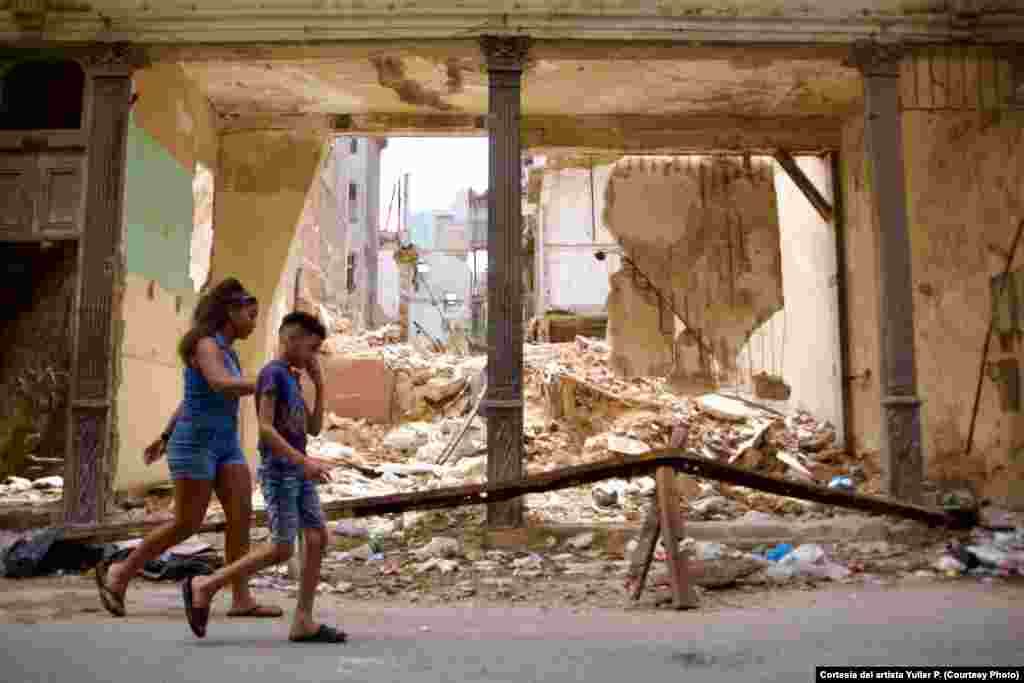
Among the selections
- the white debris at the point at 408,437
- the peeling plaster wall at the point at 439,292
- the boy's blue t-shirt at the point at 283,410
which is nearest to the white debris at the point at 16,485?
the white debris at the point at 408,437

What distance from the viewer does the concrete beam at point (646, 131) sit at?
31.5 feet

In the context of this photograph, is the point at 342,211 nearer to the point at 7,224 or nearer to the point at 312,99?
the point at 312,99

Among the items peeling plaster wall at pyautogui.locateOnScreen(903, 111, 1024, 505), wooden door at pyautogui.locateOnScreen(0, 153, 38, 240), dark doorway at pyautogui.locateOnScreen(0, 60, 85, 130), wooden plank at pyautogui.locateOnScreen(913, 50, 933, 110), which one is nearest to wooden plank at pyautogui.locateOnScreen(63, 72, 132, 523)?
wooden door at pyautogui.locateOnScreen(0, 153, 38, 240)

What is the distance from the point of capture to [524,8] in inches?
269

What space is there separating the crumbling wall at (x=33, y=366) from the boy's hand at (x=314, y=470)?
6723 millimetres

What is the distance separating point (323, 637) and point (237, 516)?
3.00 ft

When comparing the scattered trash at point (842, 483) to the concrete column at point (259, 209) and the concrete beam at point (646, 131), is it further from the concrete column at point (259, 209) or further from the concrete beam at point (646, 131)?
the concrete column at point (259, 209)

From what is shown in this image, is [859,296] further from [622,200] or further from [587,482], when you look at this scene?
[587,482]

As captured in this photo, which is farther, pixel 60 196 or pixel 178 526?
pixel 60 196

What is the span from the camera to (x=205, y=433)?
383cm

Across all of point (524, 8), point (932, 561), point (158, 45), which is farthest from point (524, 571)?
point (158, 45)

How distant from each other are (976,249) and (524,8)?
5.18 meters

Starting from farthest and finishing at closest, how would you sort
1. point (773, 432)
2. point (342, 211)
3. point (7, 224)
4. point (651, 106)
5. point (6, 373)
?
point (342, 211)
point (773, 432)
point (651, 106)
point (6, 373)
point (7, 224)

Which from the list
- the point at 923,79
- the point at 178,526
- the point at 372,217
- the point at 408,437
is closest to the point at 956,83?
the point at 923,79
